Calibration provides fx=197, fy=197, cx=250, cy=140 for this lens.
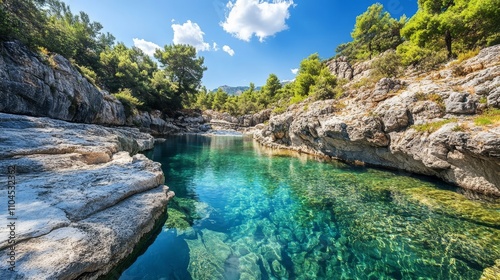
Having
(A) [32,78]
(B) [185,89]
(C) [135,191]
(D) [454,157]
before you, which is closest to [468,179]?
(D) [454,157]

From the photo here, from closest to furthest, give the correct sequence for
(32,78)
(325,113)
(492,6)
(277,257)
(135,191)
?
(277,257) < (135,191) < (32,78) < (492,6) < (325,113)

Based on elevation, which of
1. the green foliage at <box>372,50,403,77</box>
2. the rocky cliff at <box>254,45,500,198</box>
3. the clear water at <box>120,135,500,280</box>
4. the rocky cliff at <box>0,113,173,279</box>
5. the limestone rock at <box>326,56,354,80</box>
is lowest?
the clear water at <box>120,135,500,280</box>

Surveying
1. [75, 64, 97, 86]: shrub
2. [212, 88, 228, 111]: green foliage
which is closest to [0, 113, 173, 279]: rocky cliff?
[75, 64, 97, 86]: shrub

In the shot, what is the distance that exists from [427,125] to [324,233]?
1143cm

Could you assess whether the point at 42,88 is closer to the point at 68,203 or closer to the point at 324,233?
the point at 68,203

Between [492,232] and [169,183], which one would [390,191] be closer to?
[492,232]

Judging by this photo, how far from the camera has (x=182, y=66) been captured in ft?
185

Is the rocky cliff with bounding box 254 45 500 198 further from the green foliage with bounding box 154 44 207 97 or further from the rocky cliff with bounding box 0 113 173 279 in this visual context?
the green foliage with bounding box 154 44 207 97

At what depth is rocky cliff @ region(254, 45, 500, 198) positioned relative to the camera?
10438 mm

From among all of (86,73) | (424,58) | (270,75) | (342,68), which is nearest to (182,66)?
(86,73)

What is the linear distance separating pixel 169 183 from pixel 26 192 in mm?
8155

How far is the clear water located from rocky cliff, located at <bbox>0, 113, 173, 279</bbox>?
1.26 m

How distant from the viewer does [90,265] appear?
12.6 ft

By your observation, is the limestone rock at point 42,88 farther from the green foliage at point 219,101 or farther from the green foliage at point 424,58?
the green foliage at point 219,101
